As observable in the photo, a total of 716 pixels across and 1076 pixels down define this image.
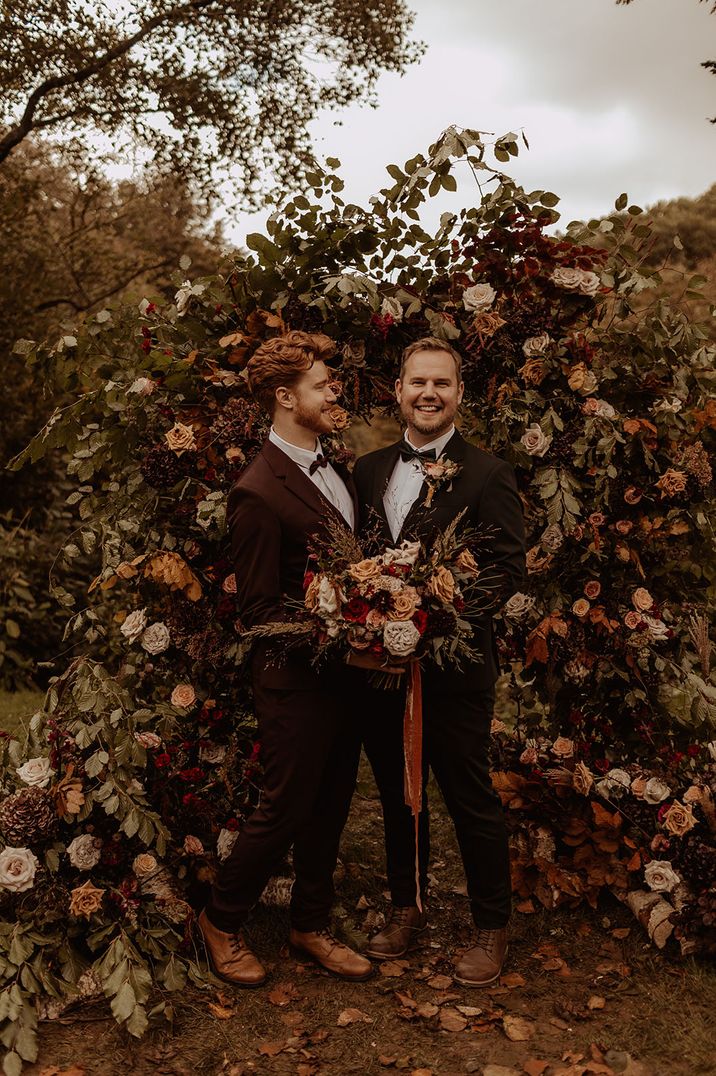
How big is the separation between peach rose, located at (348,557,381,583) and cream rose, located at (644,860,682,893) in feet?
5.55

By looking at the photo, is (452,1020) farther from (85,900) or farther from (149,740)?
(149,740)

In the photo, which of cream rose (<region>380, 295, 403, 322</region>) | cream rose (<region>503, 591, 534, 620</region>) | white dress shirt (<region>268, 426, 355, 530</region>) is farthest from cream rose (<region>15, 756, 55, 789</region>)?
cream rose (<region>380, 295, 403, 322</region>)

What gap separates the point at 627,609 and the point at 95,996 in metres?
2.46

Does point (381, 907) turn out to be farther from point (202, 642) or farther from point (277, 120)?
point (277, 120)

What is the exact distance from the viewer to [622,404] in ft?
13.6

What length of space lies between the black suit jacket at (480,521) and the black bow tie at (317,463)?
25 cm

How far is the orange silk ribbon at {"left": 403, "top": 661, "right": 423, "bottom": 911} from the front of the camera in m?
3.45

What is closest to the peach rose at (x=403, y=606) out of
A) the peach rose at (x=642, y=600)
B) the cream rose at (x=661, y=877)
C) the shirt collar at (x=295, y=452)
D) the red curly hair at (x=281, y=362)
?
the shirt collar at (x=295, y=452)

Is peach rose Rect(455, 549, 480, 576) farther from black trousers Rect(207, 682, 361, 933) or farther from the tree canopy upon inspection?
the tree canopy

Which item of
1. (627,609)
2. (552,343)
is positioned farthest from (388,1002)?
(552,343)

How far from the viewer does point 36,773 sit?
3643mm

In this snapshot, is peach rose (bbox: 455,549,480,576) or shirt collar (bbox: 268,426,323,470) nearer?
peach rose (bbox: 455,549,480,576)

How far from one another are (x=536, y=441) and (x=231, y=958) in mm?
2232

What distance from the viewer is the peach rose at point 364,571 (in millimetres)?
3121
